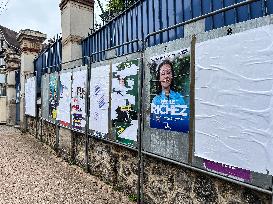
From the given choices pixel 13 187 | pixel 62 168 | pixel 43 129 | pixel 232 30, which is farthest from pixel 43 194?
pixel 43 129

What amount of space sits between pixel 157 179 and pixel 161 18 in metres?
2.42

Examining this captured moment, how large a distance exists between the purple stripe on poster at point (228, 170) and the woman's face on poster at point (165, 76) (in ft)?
3.61

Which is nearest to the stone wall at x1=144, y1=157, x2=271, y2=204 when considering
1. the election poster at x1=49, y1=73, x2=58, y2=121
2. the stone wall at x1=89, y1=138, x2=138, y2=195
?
the stone wall at x1=89, y1=138, x2=138, y2=195

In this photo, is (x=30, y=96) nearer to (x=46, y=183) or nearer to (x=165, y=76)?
(x=46, y=183)

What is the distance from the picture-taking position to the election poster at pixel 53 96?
7999mm

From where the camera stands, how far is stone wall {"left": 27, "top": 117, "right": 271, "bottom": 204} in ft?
9.33

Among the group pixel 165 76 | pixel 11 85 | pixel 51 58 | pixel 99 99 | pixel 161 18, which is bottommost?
pixel 99 99

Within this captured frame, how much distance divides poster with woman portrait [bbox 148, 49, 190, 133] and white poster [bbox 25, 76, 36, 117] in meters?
7.79

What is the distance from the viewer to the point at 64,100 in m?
7.23

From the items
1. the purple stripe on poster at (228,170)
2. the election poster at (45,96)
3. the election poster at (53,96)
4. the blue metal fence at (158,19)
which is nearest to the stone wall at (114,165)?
the purple stripe on poster at (228,170)

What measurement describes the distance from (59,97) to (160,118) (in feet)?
15.2

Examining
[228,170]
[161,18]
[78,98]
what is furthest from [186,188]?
[78,98]

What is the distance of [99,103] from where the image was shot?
5.38m

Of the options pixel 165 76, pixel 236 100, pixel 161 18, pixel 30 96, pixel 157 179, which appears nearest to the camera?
pixel 236 100
